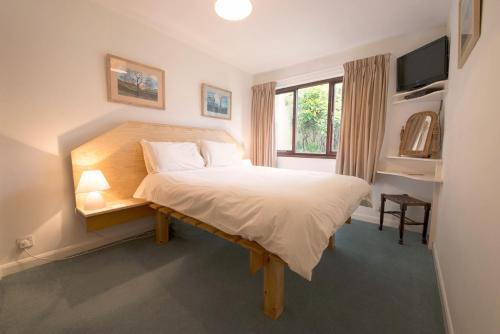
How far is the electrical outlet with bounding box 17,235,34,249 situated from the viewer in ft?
5.71

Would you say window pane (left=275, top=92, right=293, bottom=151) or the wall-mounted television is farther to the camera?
window pane (left=275, top=92, right=293, bottom=151)

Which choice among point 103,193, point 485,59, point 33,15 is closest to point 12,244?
point 103,193

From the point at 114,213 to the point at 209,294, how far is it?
4.12 feet

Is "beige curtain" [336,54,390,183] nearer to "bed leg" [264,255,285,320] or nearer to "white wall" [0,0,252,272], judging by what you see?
"bed leg" [264,255,285,320]

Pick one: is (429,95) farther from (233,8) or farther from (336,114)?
(233,8)

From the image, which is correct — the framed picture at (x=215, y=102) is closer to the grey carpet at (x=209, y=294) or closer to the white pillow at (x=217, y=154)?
the white pillow at (x=217, y=154)

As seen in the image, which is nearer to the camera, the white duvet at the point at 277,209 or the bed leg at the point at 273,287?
the white duvet at the point at 277,209

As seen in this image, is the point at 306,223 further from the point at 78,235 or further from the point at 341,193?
the point at 78,235

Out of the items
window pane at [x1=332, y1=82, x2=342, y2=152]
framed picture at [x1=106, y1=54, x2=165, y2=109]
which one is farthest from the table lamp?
window pane at [x1=332, y1=82, x2=342, y2=152]

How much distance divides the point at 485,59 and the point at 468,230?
82cm

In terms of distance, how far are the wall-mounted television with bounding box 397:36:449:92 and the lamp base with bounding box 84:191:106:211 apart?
3668 millimetres

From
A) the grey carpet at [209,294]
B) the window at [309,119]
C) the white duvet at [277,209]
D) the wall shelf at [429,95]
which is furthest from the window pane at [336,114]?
the grey carpet at [209,294]

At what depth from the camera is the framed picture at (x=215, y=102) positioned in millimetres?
3170

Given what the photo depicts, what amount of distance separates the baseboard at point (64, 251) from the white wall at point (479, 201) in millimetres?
2803
